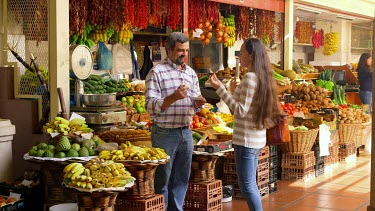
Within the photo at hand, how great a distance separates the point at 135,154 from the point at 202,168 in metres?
1.45

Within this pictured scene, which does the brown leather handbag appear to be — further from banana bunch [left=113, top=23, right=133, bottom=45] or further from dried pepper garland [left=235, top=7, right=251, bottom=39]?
dried pepper garland [left=235, top=7, right=251, bottom=39]

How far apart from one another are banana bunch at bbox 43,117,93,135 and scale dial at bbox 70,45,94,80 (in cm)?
100

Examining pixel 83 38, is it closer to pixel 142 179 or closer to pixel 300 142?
pixel 300 142

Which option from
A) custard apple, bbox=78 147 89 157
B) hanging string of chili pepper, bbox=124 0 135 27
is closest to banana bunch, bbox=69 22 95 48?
hanging string of chili pepper, bbox=124 0 135 27

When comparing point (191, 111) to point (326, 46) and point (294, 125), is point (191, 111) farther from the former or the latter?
point (326, 46)

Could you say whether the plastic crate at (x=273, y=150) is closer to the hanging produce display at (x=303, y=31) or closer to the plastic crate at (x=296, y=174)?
the plastic crate at (x=296, y=174)

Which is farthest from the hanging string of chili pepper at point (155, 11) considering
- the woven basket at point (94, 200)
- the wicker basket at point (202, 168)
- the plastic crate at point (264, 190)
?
the woven basket at point (94, 200)

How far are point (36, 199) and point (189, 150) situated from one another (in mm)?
1743

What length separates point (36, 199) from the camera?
650 cm

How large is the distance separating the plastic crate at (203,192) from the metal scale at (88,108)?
3.72 ft

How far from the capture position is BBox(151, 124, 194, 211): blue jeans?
19.1ft

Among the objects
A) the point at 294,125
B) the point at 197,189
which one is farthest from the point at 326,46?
the point at 197,189

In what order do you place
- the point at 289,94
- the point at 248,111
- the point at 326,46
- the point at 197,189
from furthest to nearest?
the point at 326,46 < the point at 289,94 < the point at 197,189 < the point at 248,111

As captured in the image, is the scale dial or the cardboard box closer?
the cardboard box
